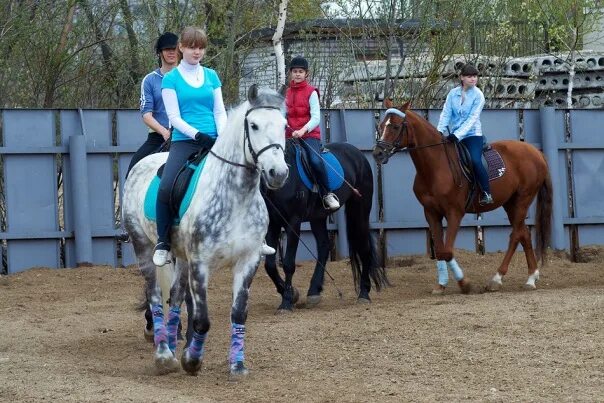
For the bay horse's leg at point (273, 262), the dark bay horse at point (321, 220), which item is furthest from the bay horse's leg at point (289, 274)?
the bay horse's leg at point (273, 262)

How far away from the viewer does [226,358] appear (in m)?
8.89

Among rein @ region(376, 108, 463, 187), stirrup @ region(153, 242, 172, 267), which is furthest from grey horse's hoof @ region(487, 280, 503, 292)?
stirrup @ region(153, 242, 172, 267)

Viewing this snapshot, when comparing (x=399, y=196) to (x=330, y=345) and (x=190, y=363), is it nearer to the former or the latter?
(x=330, y=345)

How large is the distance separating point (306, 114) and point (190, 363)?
182 inches

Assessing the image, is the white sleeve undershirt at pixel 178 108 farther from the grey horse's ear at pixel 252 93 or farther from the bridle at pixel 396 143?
the bridle at pixel 396 143

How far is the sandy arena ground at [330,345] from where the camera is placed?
7324mm

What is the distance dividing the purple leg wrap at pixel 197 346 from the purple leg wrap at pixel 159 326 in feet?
1.70

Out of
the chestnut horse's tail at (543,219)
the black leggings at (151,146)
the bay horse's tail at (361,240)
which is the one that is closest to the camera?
the black leggings at (151,146)

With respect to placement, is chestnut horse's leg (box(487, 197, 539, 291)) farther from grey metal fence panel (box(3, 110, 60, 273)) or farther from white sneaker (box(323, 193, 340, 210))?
grey metal fence panel (box(3, 110, 60, 273))

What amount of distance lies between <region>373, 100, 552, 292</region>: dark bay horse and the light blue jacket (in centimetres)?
23

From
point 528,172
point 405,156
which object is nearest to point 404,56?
point 405,156

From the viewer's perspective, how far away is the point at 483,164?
13539 millimetres

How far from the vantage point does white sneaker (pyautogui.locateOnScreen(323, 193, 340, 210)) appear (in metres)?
12.1

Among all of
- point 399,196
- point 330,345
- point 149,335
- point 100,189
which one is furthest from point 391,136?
point 330,345
